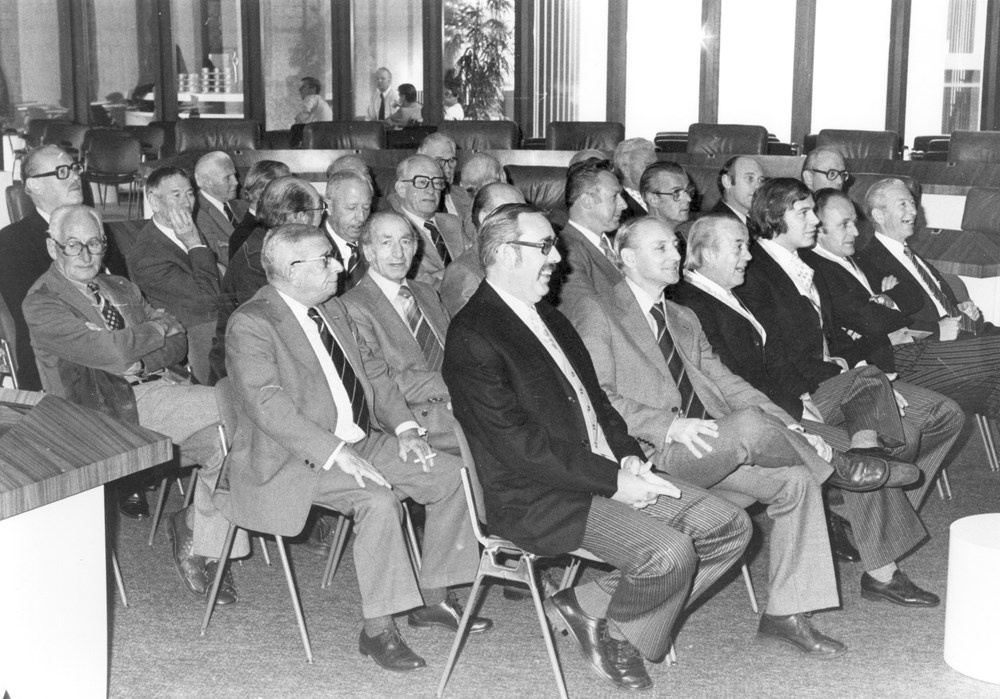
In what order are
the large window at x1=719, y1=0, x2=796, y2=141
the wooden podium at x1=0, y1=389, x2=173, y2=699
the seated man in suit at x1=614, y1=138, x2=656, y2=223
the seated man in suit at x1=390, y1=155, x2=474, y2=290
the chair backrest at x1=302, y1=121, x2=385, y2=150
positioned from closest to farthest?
the wooden podium at x1=0, y1=389, x2=173, y2=699, the seated man in suit at x1=390, y1=155, x2=474, y2=290, the seated man in suit at x1=614, y1=138, x2=656, y2=223, the chair backrest at x1=302, y1=121, x2=385, y2=150, the large window at x1=719, y1=0, x2=796, y2=141

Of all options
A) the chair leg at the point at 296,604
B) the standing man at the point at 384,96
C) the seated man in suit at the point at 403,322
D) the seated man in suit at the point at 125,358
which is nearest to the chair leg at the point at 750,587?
the seated man in suit at the point at 403,322

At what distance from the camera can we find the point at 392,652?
11.4ft

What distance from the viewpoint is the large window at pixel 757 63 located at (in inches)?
509

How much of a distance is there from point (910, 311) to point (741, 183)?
1.39m

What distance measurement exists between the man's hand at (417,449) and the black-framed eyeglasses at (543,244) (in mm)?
713

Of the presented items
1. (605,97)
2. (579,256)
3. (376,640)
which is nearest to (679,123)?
(605,97)

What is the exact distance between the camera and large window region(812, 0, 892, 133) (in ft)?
42.0

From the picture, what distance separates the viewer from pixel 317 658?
3537mm

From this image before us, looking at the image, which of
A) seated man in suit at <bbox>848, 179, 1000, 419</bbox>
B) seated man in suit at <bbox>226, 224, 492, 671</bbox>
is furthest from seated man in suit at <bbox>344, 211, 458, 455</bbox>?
seated man in suit at <bbox>848, 179, 1000, 419</bbox>

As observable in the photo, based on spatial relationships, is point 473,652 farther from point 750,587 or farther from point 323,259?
point 323,259

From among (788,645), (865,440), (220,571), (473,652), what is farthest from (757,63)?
(220,571)

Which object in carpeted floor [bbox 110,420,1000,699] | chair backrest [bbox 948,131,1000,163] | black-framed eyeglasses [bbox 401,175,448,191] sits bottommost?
carpeted floor [bbox 110,420,1000,699]

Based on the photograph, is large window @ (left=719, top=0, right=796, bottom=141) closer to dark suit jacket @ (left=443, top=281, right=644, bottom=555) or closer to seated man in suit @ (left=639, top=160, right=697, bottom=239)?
seated man in suit @ (left=639, top=160, right=697, bottom=239)

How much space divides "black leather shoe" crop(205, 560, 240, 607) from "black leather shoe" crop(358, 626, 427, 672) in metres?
0.62
